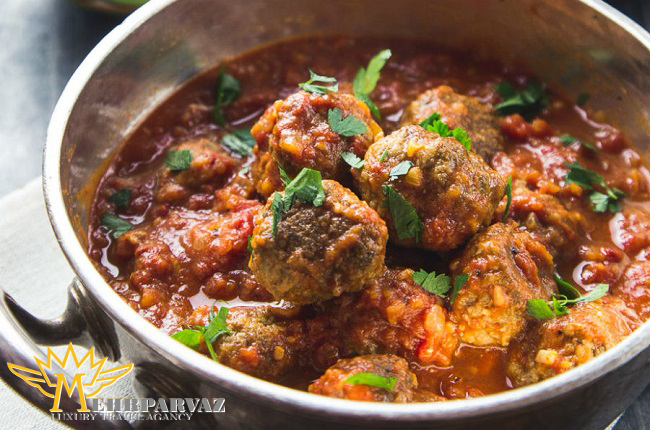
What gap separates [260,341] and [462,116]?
68.9 inches

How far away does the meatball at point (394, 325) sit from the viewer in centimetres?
325

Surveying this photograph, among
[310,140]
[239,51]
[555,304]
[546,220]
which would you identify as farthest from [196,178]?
[555,304]

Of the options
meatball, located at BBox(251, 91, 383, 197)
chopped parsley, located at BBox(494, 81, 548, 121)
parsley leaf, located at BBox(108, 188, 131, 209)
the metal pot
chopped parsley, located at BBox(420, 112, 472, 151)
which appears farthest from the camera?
chopped parsley, located at BBox(494, 81, 548, 121)

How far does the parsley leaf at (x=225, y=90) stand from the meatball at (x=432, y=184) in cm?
161

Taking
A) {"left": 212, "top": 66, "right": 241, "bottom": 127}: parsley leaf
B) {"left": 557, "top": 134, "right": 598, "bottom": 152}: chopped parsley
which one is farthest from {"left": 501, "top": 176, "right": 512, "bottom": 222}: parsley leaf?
{"left": 212, "top": 66, "right": 241, "bottom": 127}: parsley leaf

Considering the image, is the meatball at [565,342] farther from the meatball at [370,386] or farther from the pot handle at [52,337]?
the pot handle at [52,337]

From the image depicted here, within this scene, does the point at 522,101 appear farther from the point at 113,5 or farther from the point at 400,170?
the point at 113,5

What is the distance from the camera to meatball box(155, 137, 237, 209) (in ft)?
13.5

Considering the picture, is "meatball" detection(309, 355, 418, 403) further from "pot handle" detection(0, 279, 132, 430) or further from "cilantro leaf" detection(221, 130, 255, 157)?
"cilantro leaf" detection(221, 130, 255, 157)

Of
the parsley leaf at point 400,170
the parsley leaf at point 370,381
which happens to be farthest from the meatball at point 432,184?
the parsley leaf at point 370,381

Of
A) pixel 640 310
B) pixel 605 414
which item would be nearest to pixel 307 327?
pixel 605 414

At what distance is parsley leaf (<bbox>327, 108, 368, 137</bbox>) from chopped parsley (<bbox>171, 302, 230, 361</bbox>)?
1.02 meters

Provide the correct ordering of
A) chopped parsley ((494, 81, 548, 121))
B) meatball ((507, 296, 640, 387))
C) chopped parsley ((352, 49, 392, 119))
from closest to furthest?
meatball ((507, 296, 640, 387)) < chopped parsley ((352, 49, 392, 119)) < chopped parsley ((494, 81, 548, 121))

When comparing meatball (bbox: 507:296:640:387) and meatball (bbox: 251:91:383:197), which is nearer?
meatball (bbox: 507:296:640:387)
